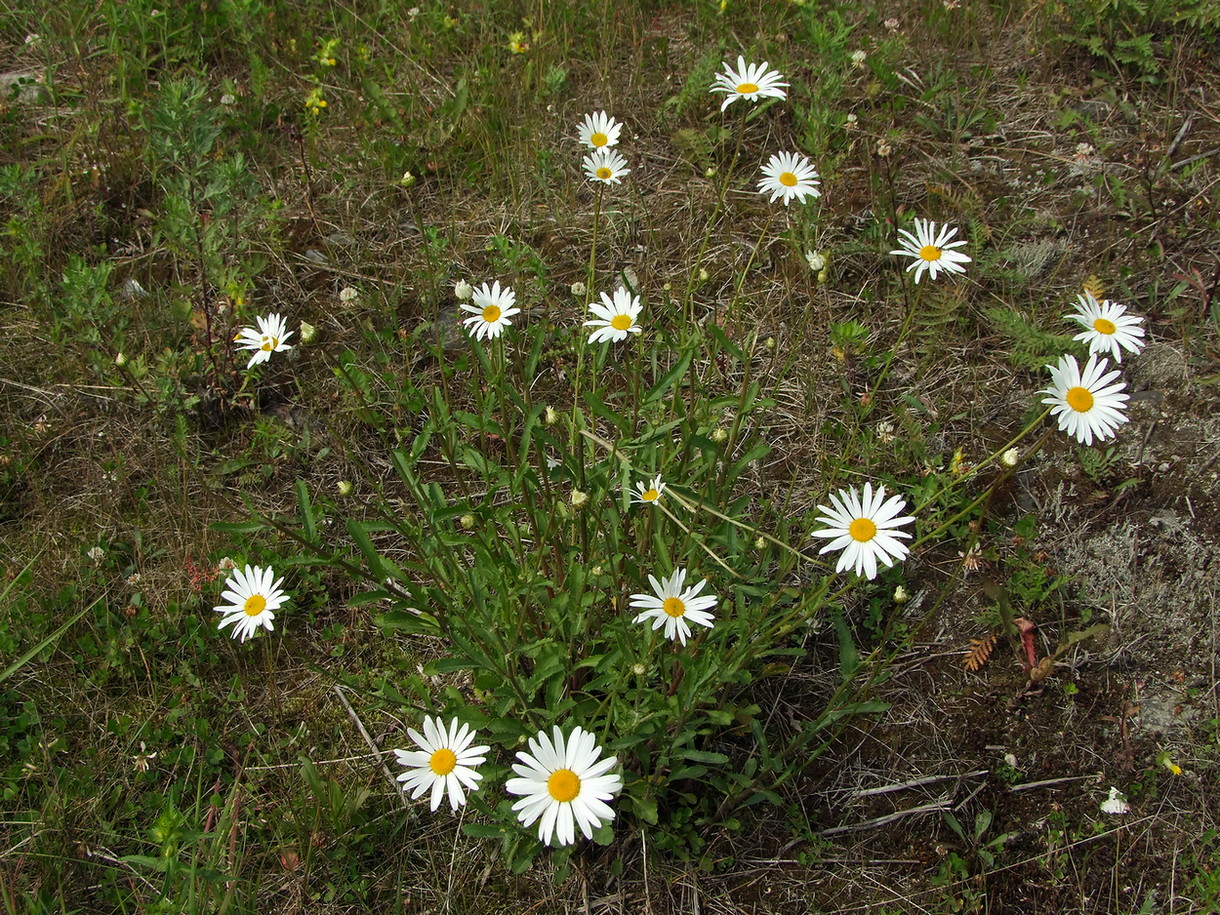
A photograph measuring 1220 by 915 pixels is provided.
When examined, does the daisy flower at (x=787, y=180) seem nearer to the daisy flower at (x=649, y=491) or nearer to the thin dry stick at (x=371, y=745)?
the daisy flower at (x=649, y=491)

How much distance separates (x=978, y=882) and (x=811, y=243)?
1.97 meters

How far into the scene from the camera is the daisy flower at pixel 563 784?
163 centimetres

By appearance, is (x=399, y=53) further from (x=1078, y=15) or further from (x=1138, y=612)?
(x=1138, y=612)

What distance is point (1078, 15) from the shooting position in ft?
11.7

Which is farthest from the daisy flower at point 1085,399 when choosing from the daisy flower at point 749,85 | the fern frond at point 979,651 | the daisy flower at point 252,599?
the daisy flower at point 252,599

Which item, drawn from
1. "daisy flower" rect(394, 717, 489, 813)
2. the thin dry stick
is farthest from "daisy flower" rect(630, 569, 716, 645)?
the thin dry stick

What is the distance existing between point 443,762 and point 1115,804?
1.62 m

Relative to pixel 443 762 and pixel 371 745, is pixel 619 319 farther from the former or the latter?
pixel 371 745

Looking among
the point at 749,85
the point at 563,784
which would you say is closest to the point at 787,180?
the point at 749,85

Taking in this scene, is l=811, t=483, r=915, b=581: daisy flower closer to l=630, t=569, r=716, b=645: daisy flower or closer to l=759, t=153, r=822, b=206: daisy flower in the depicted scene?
l=630, t=569, r=716, b=645: daisy flower

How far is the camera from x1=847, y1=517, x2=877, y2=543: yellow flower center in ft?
6.10

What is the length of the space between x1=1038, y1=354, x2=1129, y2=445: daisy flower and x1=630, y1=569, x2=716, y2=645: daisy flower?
33.0 inches

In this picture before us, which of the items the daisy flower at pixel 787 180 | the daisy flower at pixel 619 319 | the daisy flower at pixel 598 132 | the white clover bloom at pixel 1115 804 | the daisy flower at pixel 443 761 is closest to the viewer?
the daisy flower at pixel 443 761

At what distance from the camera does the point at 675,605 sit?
1.87m
